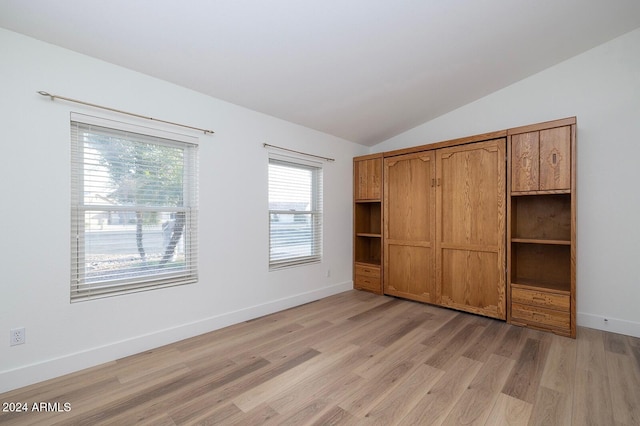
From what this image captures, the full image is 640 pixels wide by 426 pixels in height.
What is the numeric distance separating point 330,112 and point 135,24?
2199 millimetres

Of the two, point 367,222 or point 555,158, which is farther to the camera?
point 367,222

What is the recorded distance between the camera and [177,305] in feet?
9.20

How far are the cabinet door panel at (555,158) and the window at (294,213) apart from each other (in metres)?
2.63

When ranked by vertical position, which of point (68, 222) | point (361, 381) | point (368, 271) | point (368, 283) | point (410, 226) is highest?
point (68, 222)

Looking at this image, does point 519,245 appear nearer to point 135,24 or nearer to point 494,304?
point 494,304

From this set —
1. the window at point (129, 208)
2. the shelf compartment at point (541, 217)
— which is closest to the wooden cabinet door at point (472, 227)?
the shelf compartment at point (541, 217)

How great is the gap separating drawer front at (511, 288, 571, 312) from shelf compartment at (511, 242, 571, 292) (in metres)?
0.10

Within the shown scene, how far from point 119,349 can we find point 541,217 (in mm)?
4530

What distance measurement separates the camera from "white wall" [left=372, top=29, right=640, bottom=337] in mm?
2998

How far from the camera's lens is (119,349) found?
2.45m

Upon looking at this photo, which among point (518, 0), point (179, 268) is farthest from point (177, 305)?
point (518, 0)

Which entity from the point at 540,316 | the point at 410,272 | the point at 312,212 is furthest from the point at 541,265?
the point at 312,212

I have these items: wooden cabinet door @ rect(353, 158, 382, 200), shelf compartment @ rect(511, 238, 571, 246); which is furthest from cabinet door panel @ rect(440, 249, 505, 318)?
wooden cabinet door @ rect(353, 158, 382, 200)

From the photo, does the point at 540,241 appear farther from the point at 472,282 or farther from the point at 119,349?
the point at 119,349
